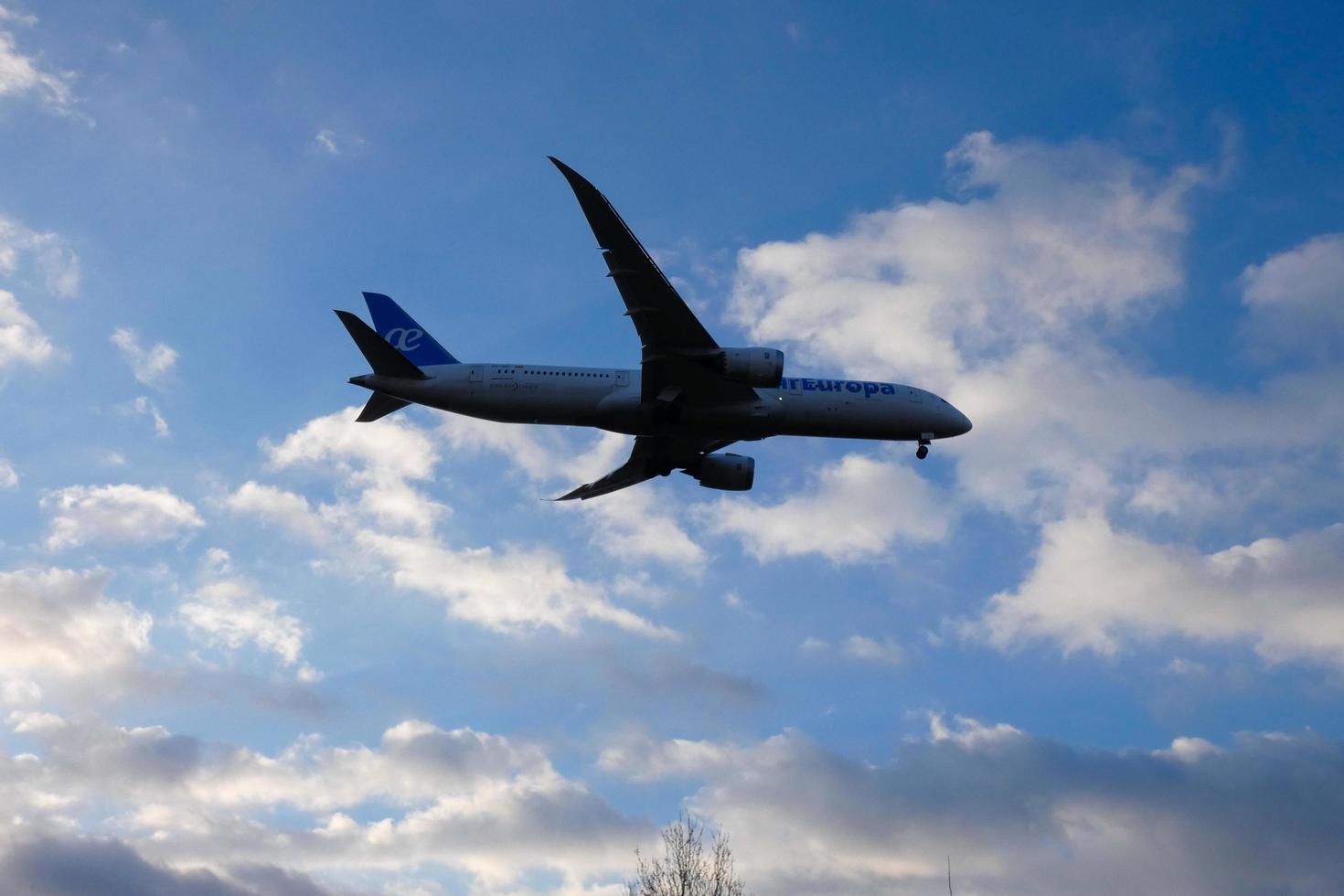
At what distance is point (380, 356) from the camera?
Answer: 143ft

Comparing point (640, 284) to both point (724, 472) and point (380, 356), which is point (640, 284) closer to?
point (380, 356)

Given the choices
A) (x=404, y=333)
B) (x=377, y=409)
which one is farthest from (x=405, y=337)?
(x=377, y=409)

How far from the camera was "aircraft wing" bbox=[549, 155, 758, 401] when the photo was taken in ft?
125

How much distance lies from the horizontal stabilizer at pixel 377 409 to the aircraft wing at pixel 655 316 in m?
8.58

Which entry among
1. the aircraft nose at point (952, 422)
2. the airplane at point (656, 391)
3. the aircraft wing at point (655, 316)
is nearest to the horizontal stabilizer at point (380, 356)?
the airplane at point (656, 391)

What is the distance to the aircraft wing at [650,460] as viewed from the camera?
48.4 meters

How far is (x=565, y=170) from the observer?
36.1m

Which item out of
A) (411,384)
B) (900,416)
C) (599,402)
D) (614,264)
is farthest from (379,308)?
(900,416)

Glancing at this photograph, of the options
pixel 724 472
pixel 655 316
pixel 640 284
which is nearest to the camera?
pixel 640 284

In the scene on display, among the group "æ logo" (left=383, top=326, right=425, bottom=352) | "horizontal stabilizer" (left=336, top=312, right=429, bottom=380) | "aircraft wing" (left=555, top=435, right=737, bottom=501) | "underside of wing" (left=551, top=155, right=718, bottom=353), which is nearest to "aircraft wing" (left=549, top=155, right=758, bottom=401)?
"underside of wing" (left=551, top=155, right=718, bottom=353)

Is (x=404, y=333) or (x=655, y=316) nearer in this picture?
(x=655, y=316)

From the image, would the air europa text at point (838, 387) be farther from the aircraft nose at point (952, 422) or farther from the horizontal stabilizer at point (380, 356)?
the horizontal stabilizer at point (380, 356)

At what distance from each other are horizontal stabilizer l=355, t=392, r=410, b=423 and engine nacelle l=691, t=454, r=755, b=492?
37.3ft

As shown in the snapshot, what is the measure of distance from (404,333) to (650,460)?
1008 centimetres
